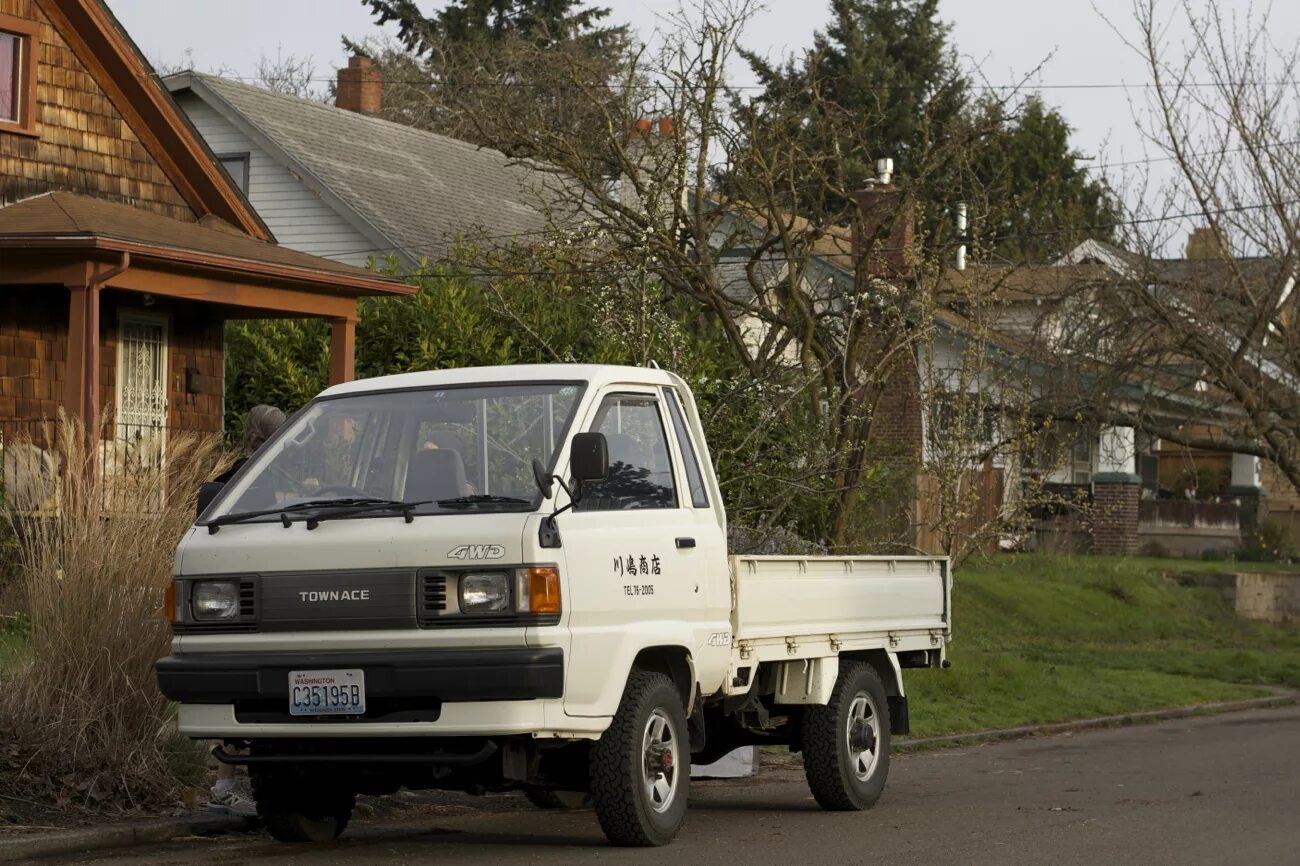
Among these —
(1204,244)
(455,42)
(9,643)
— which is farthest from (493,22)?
(9,643)

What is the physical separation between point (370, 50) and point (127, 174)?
35937 millimetres

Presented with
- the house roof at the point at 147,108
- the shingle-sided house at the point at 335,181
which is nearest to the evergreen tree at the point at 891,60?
the shingle-sided house at the point at 335,181

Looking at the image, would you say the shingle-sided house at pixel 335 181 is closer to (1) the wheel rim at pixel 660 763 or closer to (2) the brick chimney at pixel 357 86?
(2) the brick chimney at pixel 357 86

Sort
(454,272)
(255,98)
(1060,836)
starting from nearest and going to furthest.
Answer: (1060,836)
(454,272)
(255,98)

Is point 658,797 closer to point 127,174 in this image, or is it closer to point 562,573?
point 562,573

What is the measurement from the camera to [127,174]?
2259cm

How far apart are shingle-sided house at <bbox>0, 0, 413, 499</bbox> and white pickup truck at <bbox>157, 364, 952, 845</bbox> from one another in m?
10.4

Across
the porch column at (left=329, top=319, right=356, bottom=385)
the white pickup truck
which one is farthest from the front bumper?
the porch column at (left=329, top=319, right=356, bottom=385)

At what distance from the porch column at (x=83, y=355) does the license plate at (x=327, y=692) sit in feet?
36.8

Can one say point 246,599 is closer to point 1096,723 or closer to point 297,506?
point 297,506

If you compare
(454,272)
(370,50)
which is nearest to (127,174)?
(454,272)

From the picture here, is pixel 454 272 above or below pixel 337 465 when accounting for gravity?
above

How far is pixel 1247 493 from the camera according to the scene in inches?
1953

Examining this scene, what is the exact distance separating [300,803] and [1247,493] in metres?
43.2
